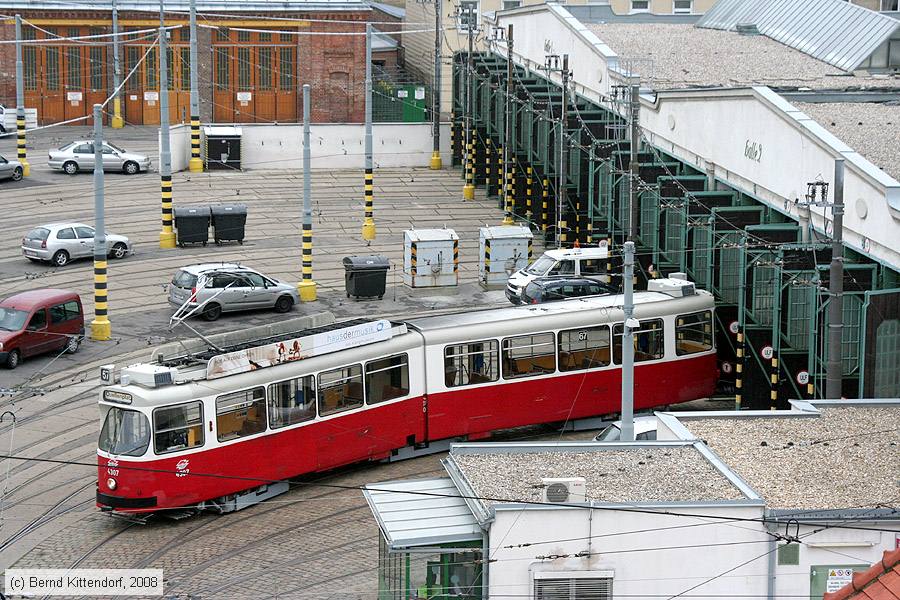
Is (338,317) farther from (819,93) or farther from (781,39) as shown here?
(781,39)

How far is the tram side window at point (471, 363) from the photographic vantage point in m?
30.1

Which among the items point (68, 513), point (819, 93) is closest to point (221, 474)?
point (68, 513)

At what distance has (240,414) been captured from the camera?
86.8 feet

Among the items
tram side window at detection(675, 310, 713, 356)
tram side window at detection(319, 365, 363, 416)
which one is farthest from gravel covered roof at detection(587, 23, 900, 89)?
tram side window at detection(319, 365, 363, 416)

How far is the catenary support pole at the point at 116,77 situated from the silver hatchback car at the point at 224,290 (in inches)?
1132

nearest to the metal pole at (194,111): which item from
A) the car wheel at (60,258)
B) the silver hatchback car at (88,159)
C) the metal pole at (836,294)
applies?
the silver hatchback car at (88,159)

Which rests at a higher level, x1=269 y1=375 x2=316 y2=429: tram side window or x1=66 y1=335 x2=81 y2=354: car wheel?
x1=269 y1=375 x2=316 y2=429: tram side window

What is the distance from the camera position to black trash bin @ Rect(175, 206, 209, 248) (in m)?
47.9

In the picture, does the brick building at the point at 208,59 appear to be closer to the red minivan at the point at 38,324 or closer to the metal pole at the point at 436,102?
the metal pole at the point at 436,102

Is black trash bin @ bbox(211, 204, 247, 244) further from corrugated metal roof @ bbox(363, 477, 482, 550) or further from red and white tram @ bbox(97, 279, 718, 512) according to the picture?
corrugated metal roof @ bbox(363, 477, 482, 550)

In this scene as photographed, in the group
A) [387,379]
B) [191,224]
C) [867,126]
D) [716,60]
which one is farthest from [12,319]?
[716,60]

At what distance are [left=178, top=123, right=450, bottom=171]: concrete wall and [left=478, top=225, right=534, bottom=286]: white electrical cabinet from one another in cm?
1828

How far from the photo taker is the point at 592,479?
20.9m

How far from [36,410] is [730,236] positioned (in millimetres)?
14836
